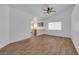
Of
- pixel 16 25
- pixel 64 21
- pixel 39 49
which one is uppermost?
pixel 64 21

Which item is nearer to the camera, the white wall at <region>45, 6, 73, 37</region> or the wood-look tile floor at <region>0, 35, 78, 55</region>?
the wood-look tile floor at <region>0, 35, 78, 55</region>

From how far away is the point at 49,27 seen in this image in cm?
932

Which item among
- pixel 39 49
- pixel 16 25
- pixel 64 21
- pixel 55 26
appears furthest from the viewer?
pixel 55 26

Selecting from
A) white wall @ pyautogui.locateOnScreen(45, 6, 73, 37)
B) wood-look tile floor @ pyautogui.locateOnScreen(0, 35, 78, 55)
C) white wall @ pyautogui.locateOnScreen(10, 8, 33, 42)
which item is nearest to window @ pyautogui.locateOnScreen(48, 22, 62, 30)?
white wall @ pyautogui.locateOnScreen(45, 6, 73, 37)

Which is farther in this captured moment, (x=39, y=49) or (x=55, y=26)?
(x=55, y=26)

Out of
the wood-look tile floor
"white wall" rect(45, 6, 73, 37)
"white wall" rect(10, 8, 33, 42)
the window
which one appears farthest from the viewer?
the window

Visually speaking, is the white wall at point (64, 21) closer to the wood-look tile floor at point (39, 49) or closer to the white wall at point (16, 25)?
the wood-look tile floor at point (39, 49)

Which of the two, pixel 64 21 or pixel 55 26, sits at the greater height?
pixel 64 21

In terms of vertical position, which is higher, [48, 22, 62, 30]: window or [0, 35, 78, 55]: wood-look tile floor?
[48, 22, 62, 30]: window

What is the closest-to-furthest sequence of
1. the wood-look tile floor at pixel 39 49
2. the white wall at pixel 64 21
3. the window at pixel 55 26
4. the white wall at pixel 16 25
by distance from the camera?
the wood-look tile floor at pixel 39 49, the white wall at pixel 16 25, the white wall at pixel 64 21, the window at pixel 55 26

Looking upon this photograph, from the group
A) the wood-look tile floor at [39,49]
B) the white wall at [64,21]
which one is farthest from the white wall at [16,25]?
the white wall at [64,21]

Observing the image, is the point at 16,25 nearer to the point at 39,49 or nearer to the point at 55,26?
the point at 39,49

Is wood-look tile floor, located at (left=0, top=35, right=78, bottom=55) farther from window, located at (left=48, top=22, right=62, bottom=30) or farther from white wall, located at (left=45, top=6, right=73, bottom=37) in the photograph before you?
window, located at (left=48, top=22, right=62, bottom=30)

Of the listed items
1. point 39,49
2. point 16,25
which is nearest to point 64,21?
point 16,25
